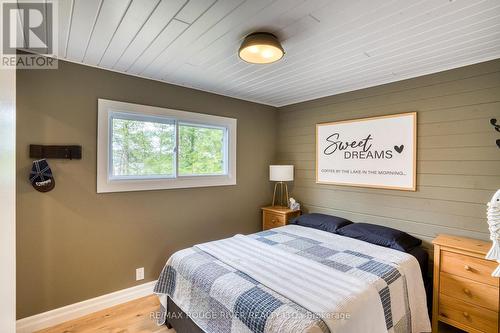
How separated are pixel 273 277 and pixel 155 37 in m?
1.92

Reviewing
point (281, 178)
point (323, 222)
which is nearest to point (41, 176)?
point (281, 178)

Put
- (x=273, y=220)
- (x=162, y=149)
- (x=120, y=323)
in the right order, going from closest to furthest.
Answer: (x=120, y=323) → (x=162, y=149) → (x=273, y=220)

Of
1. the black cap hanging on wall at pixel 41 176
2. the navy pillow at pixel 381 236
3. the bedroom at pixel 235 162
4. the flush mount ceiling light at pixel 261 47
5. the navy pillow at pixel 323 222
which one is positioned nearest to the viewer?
the bedroom at pixel 235 162

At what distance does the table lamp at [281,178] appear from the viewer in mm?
3465

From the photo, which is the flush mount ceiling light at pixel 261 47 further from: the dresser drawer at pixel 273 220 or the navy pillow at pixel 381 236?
the dresser drawer at pixel 273 220

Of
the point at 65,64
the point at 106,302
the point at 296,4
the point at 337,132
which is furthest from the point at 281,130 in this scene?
the point at 106,302

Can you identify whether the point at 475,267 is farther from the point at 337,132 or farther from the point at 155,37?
the point at 155,37

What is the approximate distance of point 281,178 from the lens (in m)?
3.45

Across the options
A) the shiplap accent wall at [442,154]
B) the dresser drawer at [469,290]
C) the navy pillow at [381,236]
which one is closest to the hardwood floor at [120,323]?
the dresser drawer at [469,290]

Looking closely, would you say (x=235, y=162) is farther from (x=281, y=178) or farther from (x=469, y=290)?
(x=469, y=290)

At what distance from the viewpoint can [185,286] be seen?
1881 millimetres

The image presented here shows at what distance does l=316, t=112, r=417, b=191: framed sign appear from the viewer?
2.56 m

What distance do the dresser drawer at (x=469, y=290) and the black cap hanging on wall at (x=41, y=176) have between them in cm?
345

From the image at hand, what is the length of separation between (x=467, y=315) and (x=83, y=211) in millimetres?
3389
